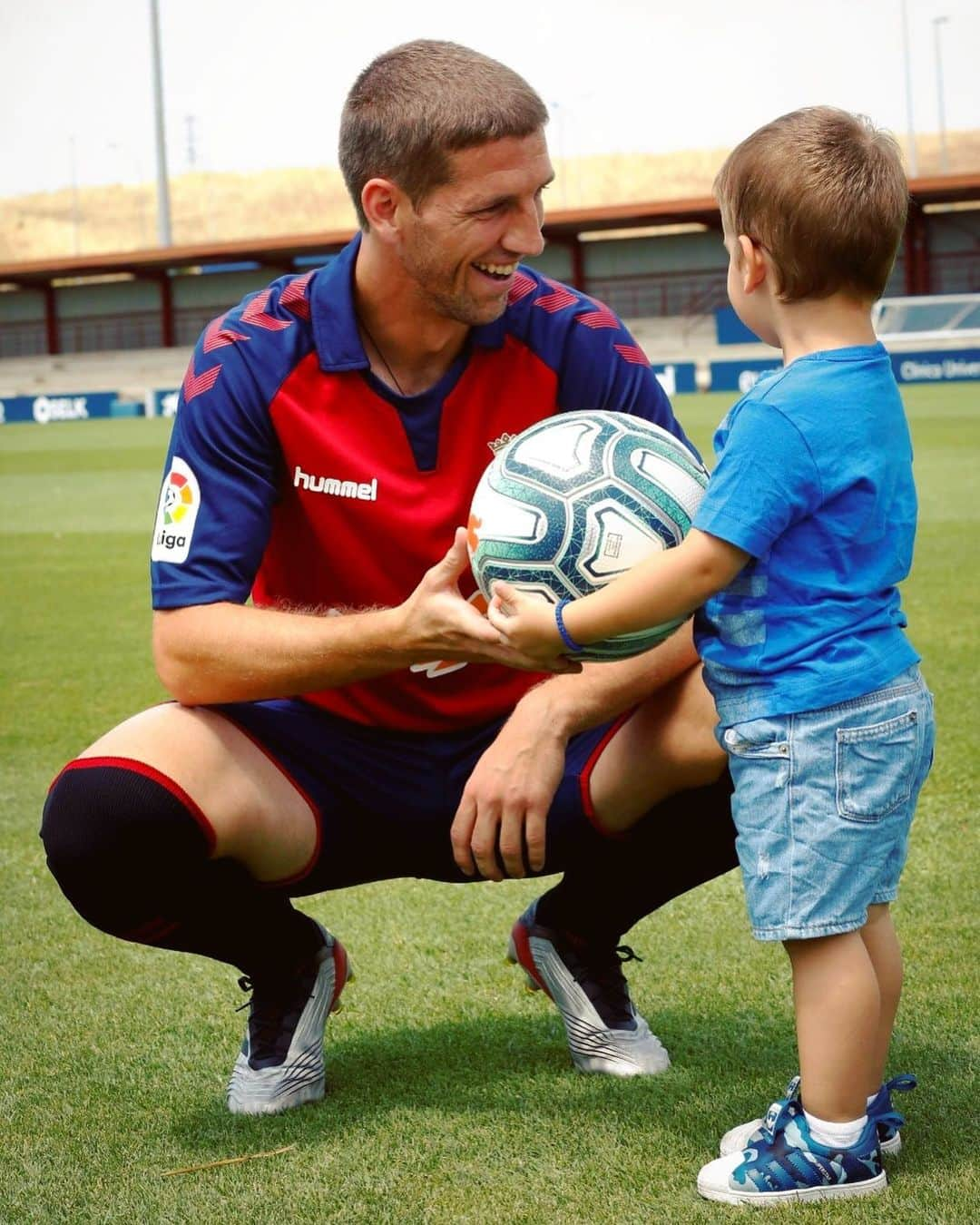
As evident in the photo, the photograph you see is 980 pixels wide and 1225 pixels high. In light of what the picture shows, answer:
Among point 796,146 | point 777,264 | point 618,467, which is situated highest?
point 796,146

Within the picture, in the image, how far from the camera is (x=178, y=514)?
9.04ft

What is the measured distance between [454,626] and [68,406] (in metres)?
38.1

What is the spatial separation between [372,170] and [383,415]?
0.42 metres

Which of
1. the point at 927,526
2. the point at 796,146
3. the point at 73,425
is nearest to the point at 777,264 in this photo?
the point at 796,146

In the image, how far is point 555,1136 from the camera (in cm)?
251

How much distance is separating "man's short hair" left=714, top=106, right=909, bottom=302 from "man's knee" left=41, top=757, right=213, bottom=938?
121 centimetres

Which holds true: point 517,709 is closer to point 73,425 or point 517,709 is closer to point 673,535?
point 673,535

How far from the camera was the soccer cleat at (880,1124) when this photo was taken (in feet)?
7.59

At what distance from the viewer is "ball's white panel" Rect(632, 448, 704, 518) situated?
2492mm

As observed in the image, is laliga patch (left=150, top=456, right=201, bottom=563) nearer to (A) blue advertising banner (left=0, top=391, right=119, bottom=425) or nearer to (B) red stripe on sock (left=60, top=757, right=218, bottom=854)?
(B) red stripe on sock (left=60, top=757, right=218, bottom=854)

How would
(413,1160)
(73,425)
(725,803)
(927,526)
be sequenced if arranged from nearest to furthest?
1. (413,1160)
2. (725,803)
3. (927,526)
4. (73,425)

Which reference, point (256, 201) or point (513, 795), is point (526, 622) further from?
point (256, 201)

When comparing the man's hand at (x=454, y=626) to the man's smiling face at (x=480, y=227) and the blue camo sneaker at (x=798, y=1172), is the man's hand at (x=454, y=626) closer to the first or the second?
the man's smiling face at (x=480, y=227)

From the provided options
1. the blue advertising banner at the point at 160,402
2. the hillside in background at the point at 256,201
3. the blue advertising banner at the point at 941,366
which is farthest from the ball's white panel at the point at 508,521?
the hillside in background at the point at 256,201
